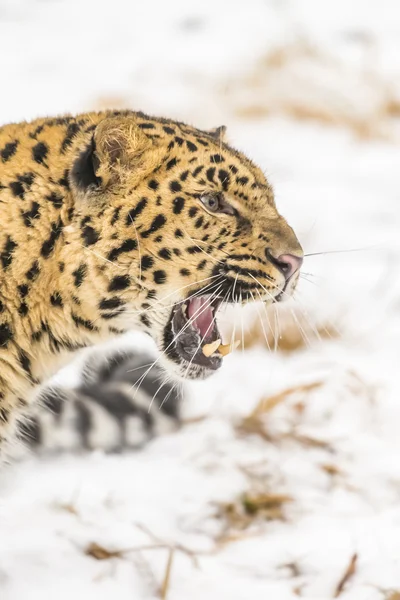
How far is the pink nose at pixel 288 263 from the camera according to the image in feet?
11.8

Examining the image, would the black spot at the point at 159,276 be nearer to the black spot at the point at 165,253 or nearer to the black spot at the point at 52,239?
the black spot at the point at 165,253

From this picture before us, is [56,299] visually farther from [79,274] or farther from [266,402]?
[266,402]

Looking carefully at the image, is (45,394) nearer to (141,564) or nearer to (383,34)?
(141,564)

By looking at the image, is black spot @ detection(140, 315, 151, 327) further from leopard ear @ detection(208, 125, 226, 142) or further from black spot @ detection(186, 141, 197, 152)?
leopard ear @ detection(208, 125, 226, 142)

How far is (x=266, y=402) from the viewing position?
17.5 feet

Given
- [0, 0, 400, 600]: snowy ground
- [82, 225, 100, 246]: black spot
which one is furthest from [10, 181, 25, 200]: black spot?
[0, 0, 400, 600]: snowy ground

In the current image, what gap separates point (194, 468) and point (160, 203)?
188 cm

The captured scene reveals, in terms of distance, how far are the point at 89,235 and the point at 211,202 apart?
0.50 m

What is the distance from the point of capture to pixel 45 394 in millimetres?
4359

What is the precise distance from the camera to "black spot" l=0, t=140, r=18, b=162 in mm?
3525

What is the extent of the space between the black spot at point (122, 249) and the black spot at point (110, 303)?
0.57 ft

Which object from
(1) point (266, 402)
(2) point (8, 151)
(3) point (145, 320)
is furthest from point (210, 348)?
(1) point (266, 402)

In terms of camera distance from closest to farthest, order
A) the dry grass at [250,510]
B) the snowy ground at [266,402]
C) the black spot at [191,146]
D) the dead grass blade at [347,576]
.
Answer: the black spot at [191,146] → the dead grass blade at [347,576] → the snowy ground at [266,402] → the dry grass at [250,510]

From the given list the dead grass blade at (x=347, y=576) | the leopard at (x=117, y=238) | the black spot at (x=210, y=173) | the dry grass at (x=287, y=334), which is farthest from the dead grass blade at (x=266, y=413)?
the black spot at (x=210, y=173)
